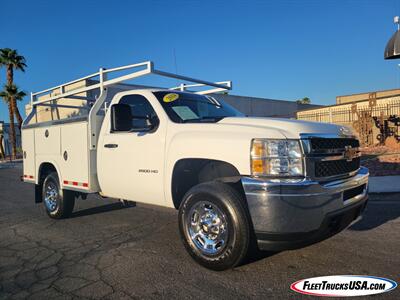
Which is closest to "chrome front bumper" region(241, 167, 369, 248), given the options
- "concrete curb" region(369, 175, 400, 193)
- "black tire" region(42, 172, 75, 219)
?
"black tire" region(42, 172, 75, 219)

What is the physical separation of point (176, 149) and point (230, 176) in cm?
72

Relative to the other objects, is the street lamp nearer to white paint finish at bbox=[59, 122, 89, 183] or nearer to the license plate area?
the license plate area

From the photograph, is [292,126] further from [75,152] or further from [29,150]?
[29,150]

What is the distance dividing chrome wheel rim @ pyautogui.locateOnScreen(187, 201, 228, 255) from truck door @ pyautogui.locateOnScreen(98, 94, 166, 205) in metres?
0.70

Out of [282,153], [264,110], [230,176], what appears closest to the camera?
[282,153]

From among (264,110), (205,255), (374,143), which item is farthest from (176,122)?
(264,110)

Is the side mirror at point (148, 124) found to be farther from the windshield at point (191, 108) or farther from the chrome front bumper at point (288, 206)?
the chrome front bumper at point (288, 206)

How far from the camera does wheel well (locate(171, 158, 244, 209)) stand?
4000 mm

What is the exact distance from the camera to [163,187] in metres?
4.33

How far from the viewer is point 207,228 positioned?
375cm

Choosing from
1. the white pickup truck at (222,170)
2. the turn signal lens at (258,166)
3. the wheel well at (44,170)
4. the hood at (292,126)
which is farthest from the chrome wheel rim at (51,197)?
the turn signal lens at (258,166)

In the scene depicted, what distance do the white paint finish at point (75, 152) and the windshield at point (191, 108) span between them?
1496mm

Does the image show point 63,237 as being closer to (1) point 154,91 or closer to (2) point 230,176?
(1) point 154,91

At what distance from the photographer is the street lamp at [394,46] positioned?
18281mm
